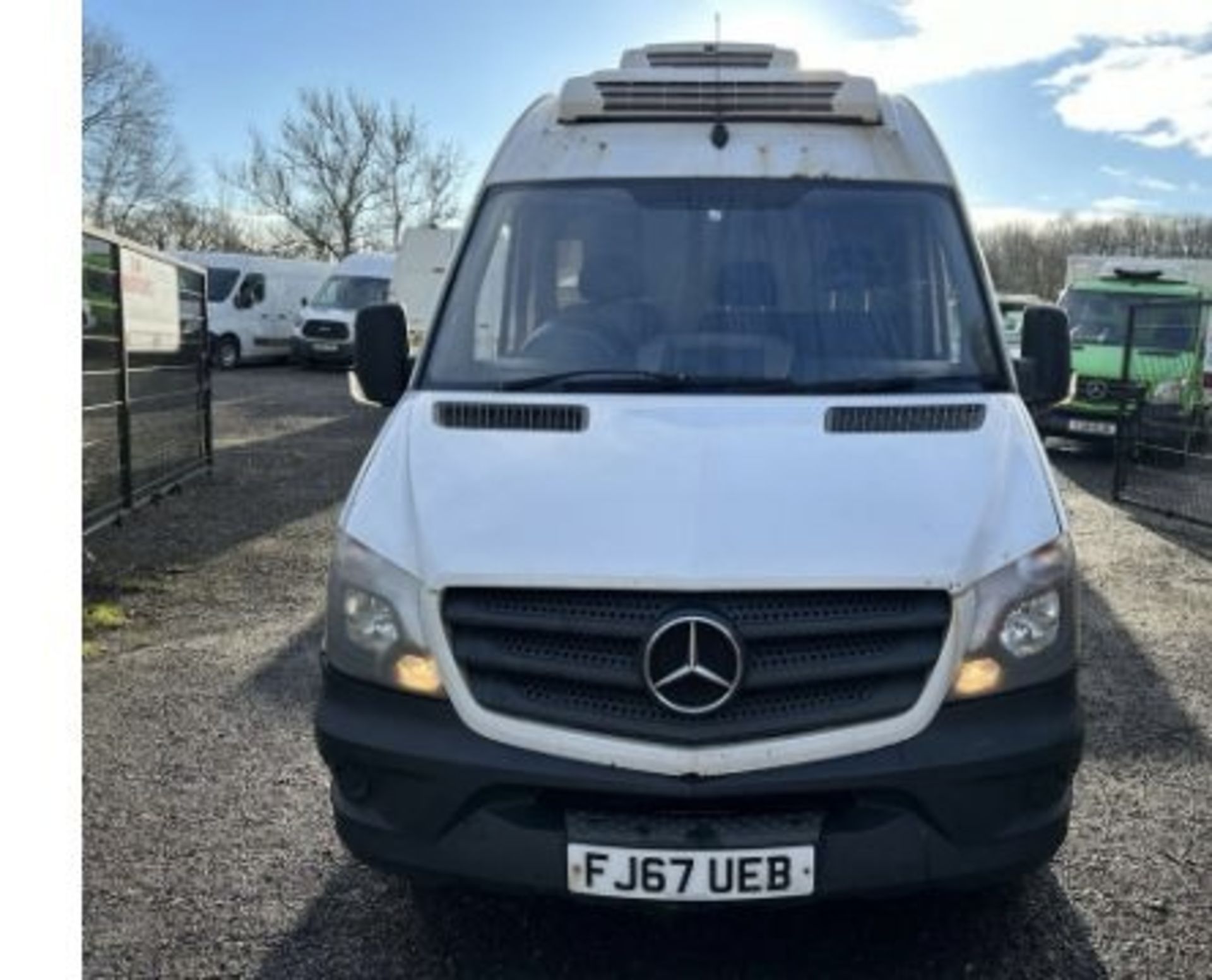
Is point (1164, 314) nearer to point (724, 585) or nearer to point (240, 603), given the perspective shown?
point (240, 603)

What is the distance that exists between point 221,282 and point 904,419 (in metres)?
30.0

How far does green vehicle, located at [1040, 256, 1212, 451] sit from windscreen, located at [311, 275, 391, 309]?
57.7ft

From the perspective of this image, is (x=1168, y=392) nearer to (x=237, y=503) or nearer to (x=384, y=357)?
(x=237, y=503)

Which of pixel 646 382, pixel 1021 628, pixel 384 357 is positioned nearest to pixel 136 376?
pixel 384 357

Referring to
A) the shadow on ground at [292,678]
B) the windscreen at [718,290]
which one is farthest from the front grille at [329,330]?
the windscreen at [718,290]

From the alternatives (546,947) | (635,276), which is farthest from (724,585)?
(635,276)

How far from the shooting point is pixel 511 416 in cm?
392

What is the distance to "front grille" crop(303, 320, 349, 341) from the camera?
3056 cm

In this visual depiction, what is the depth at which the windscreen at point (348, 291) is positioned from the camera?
102ft

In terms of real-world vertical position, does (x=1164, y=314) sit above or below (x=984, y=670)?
above

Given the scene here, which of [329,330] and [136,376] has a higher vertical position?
[329,330]

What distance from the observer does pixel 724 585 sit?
10.5 ft

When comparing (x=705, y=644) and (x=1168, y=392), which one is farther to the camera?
(x=1168, y=392)

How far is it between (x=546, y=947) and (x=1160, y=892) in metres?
1.94
